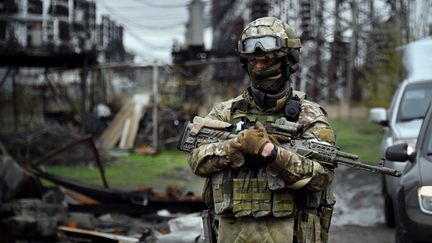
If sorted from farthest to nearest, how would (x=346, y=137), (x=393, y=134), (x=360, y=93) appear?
(x=360, y=93)
(x=346, y=137)
(x=393, y=134)

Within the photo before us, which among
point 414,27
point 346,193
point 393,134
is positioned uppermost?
point 414,27

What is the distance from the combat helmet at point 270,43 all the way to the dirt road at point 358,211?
14.2ft

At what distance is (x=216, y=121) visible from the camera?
3.84 meters

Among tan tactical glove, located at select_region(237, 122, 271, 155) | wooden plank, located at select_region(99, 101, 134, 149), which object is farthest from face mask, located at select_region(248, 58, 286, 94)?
wooden plank, located at select_region(99, 101, 134, 149)

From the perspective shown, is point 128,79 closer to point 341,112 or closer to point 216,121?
point 341,112

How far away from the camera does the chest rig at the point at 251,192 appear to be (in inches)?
145

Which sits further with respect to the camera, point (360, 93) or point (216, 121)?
point (360, 93)

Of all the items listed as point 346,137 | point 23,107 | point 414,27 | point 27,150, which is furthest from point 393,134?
point 23,107

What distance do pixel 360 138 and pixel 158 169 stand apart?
6.59 metres

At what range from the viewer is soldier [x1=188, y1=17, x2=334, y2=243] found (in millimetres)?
3586

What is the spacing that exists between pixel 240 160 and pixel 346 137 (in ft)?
56.3

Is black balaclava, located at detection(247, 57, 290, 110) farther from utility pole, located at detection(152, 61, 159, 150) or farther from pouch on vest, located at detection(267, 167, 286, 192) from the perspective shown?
utility pole, located at detection(152, 61, 159, 150)

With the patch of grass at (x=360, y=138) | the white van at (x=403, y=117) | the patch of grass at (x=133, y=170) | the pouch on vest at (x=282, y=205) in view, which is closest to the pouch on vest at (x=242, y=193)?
the pouch on vest at (x=282, y=205)

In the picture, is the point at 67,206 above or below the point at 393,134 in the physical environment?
below
